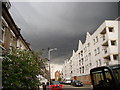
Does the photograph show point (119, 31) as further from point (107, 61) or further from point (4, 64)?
point (4, 64)

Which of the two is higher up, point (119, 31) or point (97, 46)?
point (119, 31)

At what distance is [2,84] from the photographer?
8.04 metres

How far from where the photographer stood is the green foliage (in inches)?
312

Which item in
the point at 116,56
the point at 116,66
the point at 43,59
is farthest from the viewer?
the point at 116,56

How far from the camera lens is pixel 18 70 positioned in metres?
8.45

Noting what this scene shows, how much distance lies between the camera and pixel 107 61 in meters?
33.1

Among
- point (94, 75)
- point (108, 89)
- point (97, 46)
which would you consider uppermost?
point (97, 46)

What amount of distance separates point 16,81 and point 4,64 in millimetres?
1168

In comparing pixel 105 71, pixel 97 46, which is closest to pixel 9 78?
pixel 105 71

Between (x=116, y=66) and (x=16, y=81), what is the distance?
15.6ft

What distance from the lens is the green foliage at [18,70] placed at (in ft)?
26.0

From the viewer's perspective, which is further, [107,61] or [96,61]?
[96,61]

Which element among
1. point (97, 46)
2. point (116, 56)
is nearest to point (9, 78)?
point (116, 56)

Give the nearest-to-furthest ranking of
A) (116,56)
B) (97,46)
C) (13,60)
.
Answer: (13,60)
(116,56)
(97,46)
